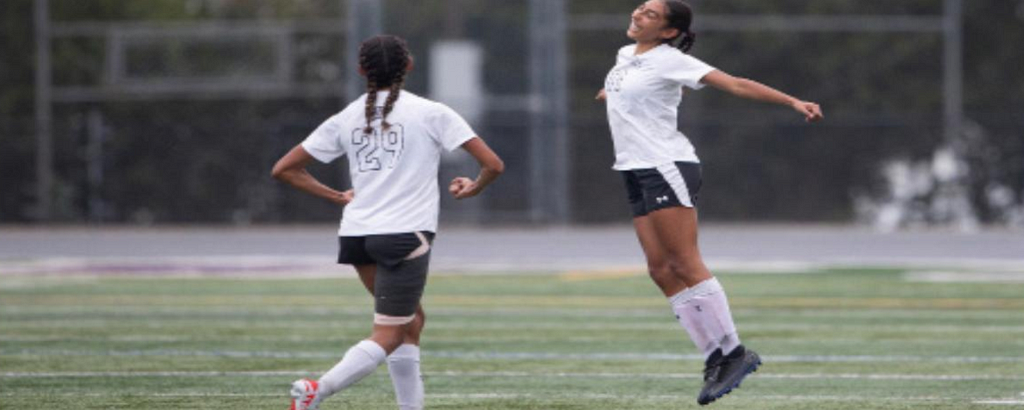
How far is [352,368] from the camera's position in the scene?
26.0 feet

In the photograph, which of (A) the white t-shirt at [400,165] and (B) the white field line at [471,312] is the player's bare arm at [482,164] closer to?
(A) the white t-shirt at [400,165]

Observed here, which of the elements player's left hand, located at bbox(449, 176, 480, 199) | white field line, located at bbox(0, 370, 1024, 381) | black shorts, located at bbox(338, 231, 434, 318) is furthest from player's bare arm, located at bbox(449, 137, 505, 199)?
white field line, located at bbox(0, 370, 1024, 381)

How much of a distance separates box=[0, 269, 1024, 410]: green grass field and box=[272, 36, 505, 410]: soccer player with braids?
4.98 feet

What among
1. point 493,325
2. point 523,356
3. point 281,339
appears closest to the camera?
point 523,356

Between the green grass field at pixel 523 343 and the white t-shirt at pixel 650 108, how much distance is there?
115 cm

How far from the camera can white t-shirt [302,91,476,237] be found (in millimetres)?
7984

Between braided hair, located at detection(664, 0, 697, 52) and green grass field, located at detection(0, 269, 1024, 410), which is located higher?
braided hair, located at detection(664, 0, 697, 52)

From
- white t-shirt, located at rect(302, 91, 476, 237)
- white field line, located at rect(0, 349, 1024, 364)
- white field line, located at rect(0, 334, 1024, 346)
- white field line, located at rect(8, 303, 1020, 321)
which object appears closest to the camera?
white t-shirt, located at rect(302, 91, 476, 237)

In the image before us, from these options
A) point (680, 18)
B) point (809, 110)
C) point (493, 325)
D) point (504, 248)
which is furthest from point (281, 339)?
point (504, 248)

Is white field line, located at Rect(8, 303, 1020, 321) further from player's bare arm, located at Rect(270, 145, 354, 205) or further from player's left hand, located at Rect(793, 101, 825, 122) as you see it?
player's bare arm, located at Rect(270, 145, 354, 205)

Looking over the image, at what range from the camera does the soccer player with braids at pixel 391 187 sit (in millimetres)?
7965

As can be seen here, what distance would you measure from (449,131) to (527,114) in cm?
2239

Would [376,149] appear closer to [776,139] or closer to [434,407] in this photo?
[434,407]

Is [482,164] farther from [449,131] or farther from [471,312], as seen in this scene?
[471,312]
